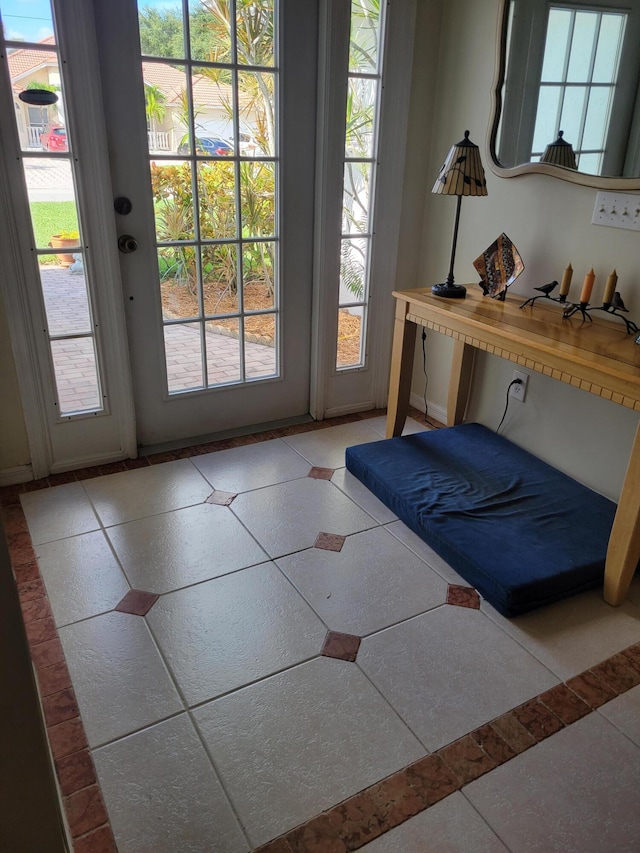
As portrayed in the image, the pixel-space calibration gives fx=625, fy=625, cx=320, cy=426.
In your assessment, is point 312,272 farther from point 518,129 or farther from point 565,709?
point 565,709

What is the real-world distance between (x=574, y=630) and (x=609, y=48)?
1980mm

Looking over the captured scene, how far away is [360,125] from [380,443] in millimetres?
1464

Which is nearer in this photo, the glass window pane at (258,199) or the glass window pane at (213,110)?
the glass window pane at (213,110)

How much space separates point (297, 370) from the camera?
322 centimetres

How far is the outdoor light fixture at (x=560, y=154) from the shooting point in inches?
92.8

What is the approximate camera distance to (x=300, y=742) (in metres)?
1.55

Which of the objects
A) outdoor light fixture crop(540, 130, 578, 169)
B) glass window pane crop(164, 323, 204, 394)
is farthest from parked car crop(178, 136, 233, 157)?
outdoor light fixture crop(540, 130, 578, 169)

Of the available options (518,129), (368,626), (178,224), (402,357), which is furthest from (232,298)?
(368,626)

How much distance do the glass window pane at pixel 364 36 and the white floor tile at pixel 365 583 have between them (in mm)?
2064

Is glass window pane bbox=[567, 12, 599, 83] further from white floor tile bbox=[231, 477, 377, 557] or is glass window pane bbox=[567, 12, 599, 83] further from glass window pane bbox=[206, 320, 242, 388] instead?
white floor tile bbox=[231, 477, 377, 557]

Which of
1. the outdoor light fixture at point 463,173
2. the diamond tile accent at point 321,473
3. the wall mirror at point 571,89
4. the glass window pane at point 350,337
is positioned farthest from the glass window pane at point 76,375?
the wall mirror at point 571,89

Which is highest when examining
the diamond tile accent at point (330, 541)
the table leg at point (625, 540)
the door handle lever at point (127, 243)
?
the door handle lever at point (127, 243)

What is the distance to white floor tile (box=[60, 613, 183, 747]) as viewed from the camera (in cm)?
159

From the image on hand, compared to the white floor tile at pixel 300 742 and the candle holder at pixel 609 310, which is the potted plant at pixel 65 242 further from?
the candle holder at pixel 609 310
